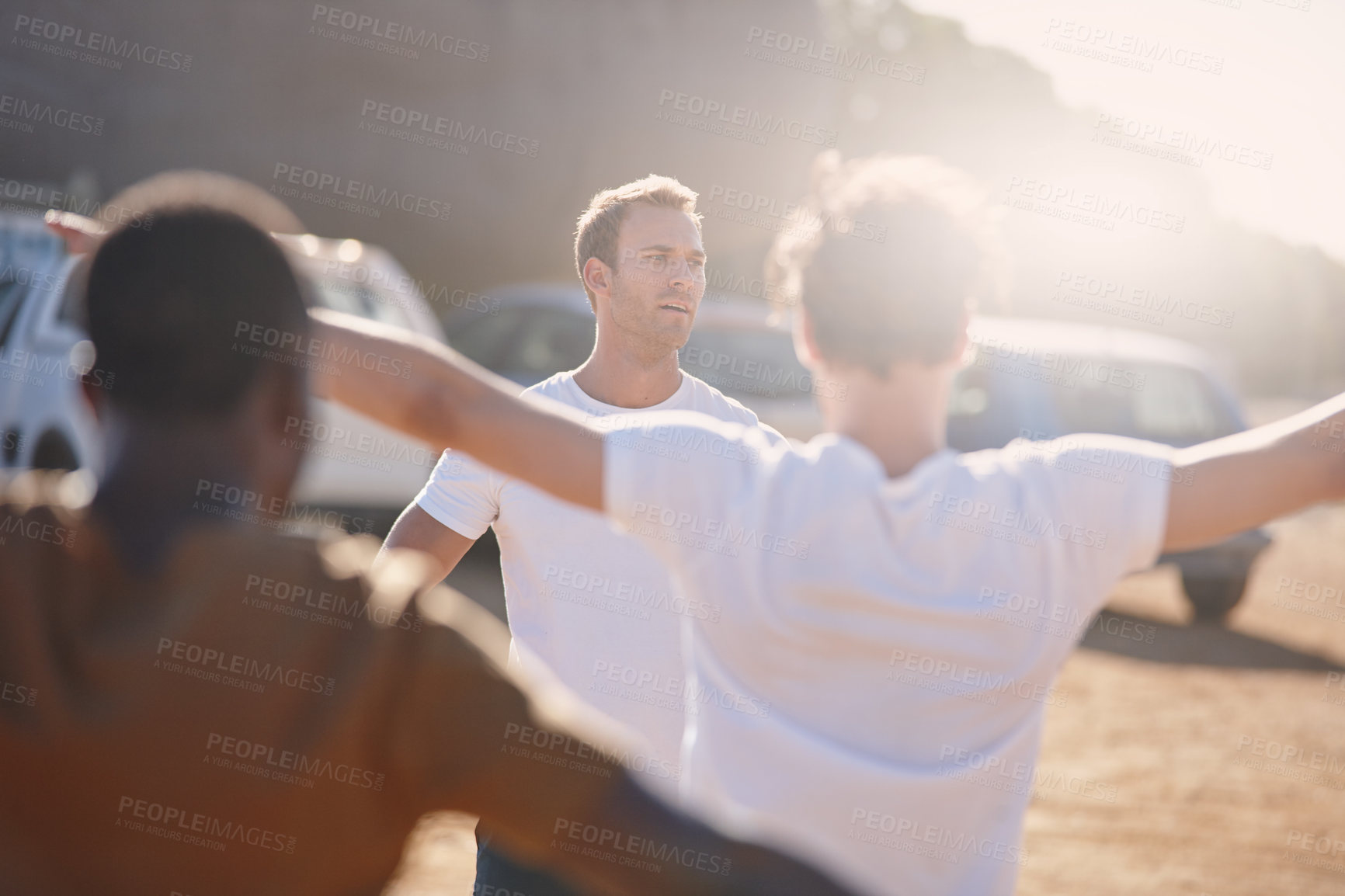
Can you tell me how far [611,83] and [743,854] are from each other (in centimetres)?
2301

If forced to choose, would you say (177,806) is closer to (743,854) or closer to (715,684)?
(743,854)

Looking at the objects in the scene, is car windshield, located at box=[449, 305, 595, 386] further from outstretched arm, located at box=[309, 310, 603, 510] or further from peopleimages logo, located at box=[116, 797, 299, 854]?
peopleimages logo, located at box=[116, 797, 299, 854]

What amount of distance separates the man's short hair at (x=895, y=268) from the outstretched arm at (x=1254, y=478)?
37 cm

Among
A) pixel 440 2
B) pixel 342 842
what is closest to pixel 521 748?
pixel 342 842

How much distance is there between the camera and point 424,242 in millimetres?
23078

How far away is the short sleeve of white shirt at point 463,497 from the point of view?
9.79ft

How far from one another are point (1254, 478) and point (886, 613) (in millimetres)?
526

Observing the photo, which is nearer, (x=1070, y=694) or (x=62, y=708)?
(x=62, y=708)

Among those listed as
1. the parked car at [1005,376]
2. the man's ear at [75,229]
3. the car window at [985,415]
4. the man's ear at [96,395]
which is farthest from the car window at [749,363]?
the man's ear at [96,395]

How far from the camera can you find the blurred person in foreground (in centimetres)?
113

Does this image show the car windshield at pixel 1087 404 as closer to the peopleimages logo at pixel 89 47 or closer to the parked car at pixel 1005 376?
the parked car at pixel 1005 376

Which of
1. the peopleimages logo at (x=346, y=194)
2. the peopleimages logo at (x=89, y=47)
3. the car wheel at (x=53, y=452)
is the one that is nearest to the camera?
the car wheel at (x=53, y=452)

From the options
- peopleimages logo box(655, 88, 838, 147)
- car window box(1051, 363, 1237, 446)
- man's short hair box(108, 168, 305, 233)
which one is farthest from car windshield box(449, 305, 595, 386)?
peopleimages logo box(655, 88, 838, 147)

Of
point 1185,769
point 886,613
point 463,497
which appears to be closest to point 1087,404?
point 1185,769
